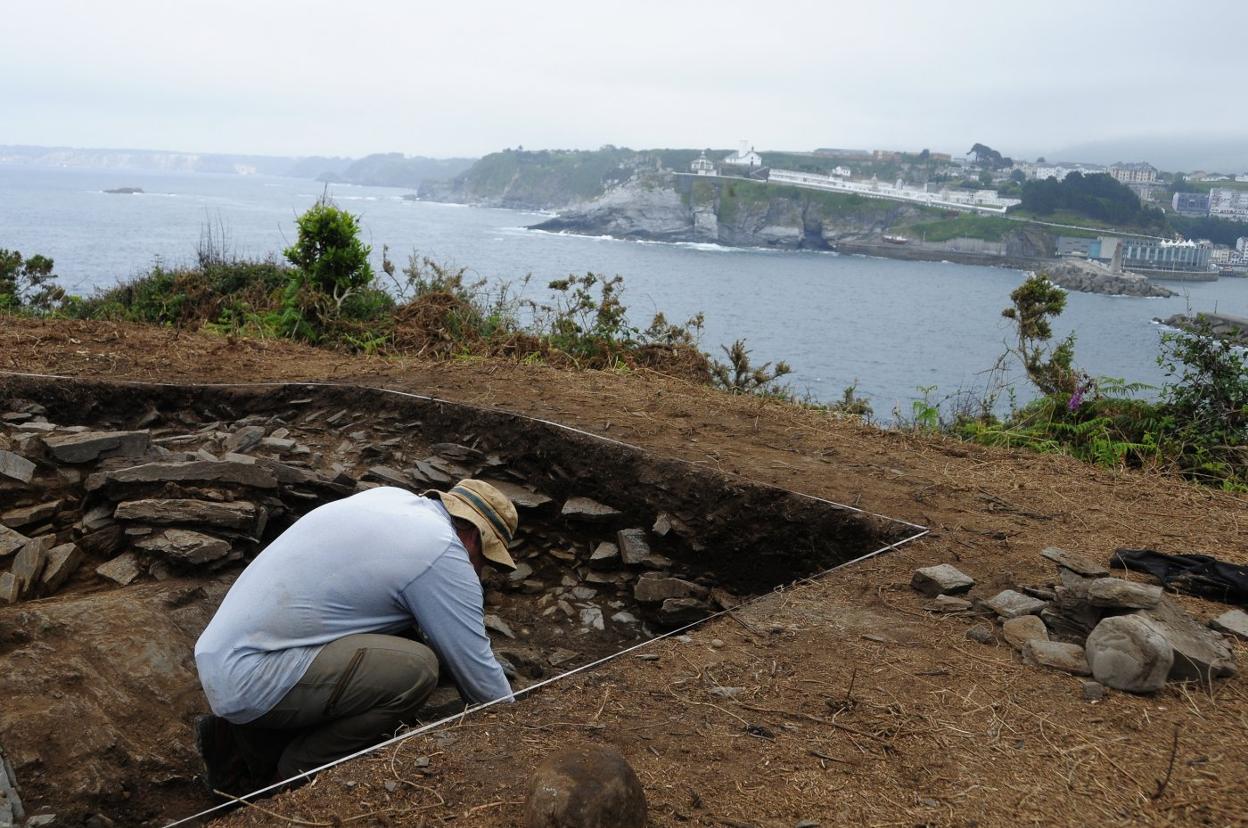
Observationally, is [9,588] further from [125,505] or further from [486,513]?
[486,513]

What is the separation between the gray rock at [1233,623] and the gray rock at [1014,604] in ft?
2.53

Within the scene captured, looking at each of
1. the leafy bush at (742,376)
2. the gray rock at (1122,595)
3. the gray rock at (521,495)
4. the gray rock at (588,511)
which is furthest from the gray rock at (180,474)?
the leafy bush at (742,376)

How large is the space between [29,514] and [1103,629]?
640cm

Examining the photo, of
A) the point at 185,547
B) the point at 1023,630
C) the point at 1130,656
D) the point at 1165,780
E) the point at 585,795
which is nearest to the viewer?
the point at 585,795

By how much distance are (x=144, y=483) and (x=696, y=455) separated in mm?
3898

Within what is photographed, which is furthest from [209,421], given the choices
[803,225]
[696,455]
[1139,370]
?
[803,225]

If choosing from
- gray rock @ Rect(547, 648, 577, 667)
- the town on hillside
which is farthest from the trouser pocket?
the town on hillside

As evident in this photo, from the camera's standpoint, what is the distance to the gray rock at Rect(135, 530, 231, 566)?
584cm

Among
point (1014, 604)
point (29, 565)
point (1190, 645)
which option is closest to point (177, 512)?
point (29, 565)

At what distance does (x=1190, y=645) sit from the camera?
402 cm

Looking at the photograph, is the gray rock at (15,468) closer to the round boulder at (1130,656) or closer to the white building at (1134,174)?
the round boulder at (1130,656)

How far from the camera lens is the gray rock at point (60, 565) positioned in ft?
18.5

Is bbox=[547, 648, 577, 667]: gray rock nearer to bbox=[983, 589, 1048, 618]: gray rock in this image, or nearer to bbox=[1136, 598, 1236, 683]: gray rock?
bbox=[983, 589, 1048, 618]: gray rock

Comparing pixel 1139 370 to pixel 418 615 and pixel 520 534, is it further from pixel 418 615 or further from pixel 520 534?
pixel 418 615
